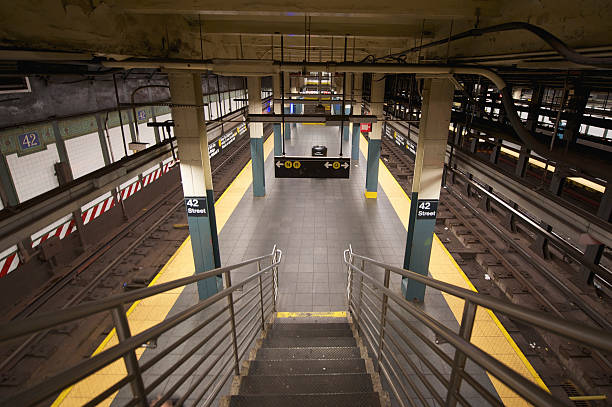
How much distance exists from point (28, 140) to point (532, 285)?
9678 millimetres

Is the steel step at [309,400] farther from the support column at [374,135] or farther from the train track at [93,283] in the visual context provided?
the support column at [374,135]

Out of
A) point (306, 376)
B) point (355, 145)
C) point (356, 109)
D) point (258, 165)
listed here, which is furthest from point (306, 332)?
point (355, 145)

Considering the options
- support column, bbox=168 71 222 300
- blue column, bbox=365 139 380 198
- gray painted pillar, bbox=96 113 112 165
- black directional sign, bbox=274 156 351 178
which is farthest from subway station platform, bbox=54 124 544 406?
gray painted pillar, bbox=96 113 112 165

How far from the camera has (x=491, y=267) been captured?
7.24 metres

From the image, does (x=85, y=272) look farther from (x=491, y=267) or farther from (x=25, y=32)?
(x=491, y=267)

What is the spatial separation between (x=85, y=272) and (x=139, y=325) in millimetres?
2301

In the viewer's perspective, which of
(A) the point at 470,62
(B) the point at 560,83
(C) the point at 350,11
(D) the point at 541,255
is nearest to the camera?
(C) the point at 350,11

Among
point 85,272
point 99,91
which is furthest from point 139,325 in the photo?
point 99,91

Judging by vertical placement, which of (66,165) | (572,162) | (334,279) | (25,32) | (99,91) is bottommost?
(334,279)

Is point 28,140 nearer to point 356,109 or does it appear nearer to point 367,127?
point 367,127

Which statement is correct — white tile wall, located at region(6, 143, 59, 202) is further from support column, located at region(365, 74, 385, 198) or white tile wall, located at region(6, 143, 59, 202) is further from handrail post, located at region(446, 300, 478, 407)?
support column, located at region(365, 74, 385, 198)

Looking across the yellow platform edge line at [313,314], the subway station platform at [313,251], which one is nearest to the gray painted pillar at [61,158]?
the subway station platform at [313,251]

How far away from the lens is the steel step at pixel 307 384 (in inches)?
103

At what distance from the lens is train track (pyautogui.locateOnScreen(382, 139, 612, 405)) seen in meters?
4.77
